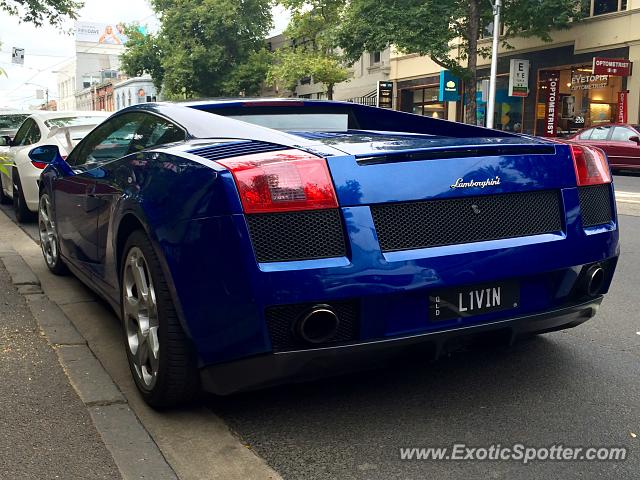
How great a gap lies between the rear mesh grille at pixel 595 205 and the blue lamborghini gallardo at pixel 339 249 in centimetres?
1

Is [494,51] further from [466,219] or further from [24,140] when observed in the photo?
[466,219]

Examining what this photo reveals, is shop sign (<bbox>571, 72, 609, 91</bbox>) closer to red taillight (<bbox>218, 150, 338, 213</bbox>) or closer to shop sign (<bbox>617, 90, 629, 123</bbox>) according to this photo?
shop sign (<bbox>617, 90, 629, 123</bbox>)

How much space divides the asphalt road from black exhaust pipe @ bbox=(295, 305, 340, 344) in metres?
0.45

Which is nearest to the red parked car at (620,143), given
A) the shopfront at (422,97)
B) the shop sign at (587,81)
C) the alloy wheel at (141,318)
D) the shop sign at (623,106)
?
the shop sign at (623,106)

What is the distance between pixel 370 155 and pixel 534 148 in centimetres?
84

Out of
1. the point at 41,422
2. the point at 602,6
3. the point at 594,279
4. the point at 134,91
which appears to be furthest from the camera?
the point at 134,91

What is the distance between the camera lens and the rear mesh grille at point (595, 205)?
3035mm

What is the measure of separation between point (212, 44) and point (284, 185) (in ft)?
125

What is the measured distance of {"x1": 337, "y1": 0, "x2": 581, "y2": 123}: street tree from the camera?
23156 mm

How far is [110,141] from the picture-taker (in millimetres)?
4312

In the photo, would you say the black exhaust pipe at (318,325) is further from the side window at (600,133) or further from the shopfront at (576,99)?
the shopfront at (576,99)

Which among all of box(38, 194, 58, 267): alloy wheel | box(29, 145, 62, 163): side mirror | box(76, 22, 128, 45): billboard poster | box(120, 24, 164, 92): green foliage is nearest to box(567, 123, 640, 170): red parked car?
box(38, 194, 58, 267): alloy wheel

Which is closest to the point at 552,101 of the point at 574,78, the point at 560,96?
the point at 560,96

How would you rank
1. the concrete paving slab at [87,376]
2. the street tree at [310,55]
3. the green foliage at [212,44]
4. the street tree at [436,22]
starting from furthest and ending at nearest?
the green foliage at [212,44]
the street tree at [310,55]
the street tree at [436,22]
the concrete paving slab at [87,376]
